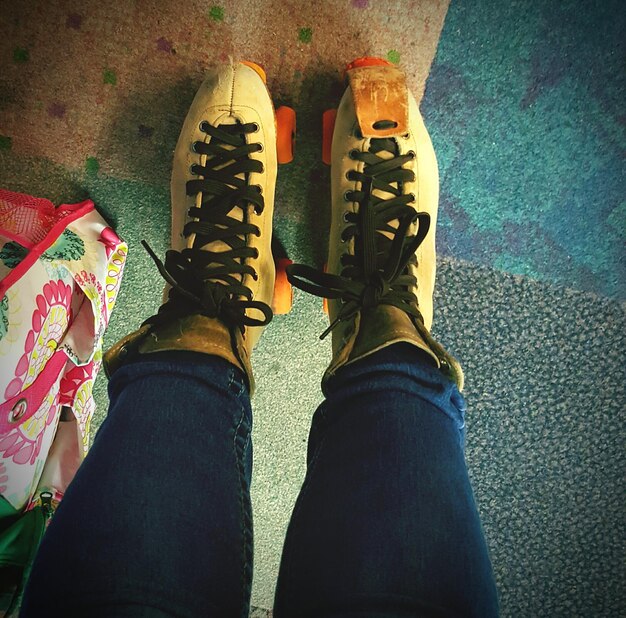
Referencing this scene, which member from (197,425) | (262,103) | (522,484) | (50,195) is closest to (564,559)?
(522,484)

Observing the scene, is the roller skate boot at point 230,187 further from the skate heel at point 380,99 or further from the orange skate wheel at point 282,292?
→ the skate heel at point 380,99

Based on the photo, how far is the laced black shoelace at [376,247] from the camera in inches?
23.1

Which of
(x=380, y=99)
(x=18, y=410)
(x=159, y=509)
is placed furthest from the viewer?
(x=380, y=99)

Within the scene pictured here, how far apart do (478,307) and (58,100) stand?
2.37 feet

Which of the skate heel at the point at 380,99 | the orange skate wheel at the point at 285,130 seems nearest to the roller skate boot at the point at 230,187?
the orange skate wheel at the point at 285,130

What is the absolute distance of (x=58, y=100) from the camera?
0.74m

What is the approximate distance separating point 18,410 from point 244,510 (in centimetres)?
30

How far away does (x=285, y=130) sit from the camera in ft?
2.33

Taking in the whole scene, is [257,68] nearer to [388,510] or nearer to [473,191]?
[473,191]

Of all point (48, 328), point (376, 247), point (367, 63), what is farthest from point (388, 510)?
point (367, 63)

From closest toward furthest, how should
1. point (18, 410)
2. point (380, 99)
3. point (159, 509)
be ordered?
point (159, 509) < point (18, 410) < point (380, 99)

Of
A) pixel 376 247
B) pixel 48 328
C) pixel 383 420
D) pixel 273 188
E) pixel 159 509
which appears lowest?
pixel 159 509

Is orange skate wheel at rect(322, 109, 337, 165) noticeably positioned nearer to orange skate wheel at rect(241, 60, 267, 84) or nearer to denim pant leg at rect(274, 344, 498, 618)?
orange skate wheel at rect(241, 60, 267, 84)

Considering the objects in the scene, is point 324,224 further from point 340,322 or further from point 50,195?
point 50,195
